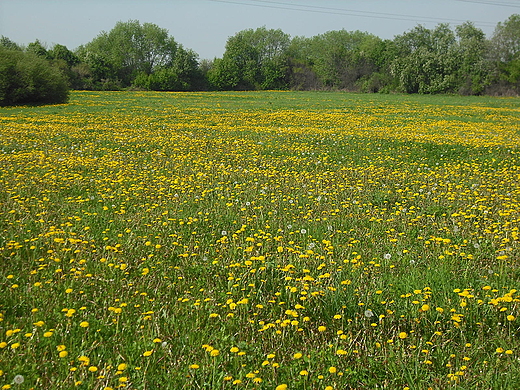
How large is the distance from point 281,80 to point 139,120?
7183cm

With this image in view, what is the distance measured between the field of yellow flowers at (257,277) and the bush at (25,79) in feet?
69.6

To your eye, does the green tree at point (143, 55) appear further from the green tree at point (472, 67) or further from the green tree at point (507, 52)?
the green tree at point (507, 52)

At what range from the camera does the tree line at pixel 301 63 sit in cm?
6366

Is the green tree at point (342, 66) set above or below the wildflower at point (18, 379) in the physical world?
above

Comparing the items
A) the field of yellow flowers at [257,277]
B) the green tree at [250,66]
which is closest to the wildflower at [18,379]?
the field of yellow flowers at [257,277]

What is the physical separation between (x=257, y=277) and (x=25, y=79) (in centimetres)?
2836

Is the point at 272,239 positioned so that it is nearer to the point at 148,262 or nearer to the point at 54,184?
the point at 148,262

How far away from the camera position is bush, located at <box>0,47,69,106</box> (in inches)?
1021

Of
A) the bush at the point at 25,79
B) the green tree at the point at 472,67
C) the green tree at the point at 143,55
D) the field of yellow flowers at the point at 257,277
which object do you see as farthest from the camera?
the green tree at the point at 143,55

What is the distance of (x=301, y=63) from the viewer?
92.6 metres

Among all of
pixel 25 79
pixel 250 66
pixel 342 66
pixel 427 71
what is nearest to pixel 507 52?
pixel 427 71

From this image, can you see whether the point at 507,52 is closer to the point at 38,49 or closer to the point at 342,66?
the point at 342,66

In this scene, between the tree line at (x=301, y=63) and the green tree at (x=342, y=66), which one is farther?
the green tree at (x=342, y=66)

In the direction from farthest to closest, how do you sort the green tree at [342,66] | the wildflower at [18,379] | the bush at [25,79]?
1. the green tree at [342,66]
2. the bush at [25,79]
3. the wildflower at [18,379]
